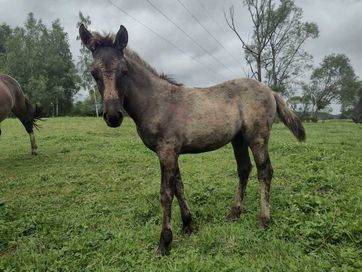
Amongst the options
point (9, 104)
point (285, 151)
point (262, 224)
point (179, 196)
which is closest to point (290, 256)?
point (262, 224)

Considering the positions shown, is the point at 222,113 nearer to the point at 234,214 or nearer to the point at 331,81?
the point at 234,214

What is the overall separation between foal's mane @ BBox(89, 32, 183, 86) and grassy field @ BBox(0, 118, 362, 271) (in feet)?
6.96

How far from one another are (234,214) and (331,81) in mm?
62914

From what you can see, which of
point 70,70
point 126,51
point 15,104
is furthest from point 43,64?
point 126,51

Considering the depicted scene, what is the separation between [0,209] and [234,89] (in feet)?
13.7

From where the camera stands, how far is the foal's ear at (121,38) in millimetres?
3758

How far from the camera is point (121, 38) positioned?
12.5 feet

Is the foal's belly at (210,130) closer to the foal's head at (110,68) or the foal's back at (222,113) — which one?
the foal's back at (222,113)

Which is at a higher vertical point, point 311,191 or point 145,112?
point 145,112

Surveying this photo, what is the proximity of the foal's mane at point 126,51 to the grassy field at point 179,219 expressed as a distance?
212cm

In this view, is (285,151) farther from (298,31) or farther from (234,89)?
(298,31)

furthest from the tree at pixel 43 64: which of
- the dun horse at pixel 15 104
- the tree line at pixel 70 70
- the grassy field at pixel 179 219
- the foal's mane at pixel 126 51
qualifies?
the foal's mane at pixel 126 51

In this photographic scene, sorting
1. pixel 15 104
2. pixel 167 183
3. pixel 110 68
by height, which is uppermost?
pixel 110 68

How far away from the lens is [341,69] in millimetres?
59875
